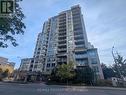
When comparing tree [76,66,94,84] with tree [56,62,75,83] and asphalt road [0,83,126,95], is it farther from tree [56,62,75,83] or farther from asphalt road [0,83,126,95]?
asphalt road [0,83,126,95]

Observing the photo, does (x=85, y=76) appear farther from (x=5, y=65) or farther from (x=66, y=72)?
(x=5, y=65)

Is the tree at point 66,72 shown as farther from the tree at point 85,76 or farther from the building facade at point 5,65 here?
the building facade at point 5,65

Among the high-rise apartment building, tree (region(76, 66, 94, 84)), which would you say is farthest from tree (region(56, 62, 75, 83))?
the high-rise apartment building

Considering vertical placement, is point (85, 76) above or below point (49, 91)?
above

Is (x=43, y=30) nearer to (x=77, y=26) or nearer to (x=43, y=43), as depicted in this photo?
(x=43, y=43)

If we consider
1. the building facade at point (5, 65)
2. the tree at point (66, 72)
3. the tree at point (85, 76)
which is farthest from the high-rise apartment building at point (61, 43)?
the tree at point (66, 72)

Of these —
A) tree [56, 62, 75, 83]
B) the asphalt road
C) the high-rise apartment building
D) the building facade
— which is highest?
the high-rise apartment building

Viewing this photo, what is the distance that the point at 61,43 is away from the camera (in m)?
78.1

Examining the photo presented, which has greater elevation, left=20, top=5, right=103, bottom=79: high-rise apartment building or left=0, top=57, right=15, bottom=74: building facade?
left=20, top=5, right=103, bottom=79: high-rise apartment building

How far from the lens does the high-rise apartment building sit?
66.8 metres

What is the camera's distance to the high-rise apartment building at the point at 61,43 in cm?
6681

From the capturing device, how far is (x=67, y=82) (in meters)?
43.2

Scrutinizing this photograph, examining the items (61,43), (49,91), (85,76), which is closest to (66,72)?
(85,76)

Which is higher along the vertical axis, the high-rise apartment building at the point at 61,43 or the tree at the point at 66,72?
the high-rise apartment building at the point at 61,43
